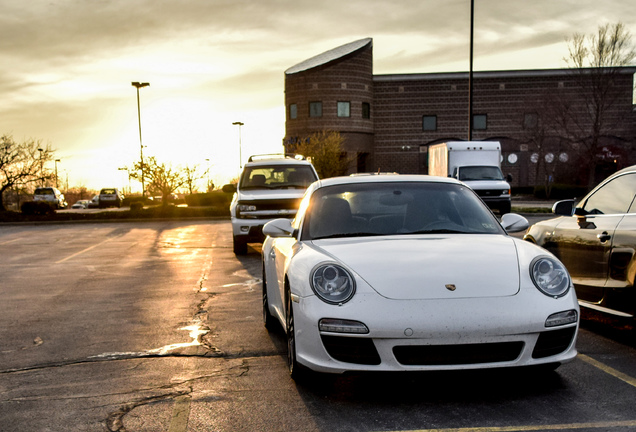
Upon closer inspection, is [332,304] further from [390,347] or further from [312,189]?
[312,189]

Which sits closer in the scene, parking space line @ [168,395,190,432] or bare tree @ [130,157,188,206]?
parking space line @ [168,395,190,432]

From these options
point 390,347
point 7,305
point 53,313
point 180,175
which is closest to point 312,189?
point 390,347

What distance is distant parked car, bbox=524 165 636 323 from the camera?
5793 millimetres

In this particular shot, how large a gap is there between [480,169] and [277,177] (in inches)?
607

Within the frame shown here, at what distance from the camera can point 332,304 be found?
434cm

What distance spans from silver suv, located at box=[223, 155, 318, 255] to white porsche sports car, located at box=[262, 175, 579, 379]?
9.27 meters

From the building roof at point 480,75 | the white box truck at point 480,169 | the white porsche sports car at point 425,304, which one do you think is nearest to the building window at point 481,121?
the building roof at point 480,75

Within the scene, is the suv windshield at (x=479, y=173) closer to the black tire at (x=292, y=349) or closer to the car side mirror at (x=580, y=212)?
the car side mirror at (x=580, y=212)

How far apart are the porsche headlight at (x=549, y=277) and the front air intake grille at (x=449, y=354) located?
457mm

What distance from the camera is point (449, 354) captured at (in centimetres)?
421

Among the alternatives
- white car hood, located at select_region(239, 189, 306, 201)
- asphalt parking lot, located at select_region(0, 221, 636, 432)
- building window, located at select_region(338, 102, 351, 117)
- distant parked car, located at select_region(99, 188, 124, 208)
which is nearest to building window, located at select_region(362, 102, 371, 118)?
building window, located at select_region(338, 102, 351, 117)

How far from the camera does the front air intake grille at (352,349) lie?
4242mm

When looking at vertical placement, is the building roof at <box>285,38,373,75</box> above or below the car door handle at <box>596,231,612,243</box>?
above

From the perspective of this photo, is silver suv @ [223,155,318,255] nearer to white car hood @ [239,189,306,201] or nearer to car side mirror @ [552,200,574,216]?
white car hood @ [239,189,306,201]
